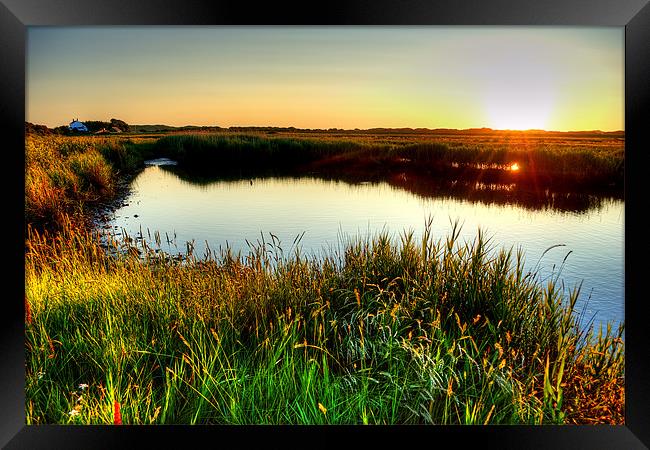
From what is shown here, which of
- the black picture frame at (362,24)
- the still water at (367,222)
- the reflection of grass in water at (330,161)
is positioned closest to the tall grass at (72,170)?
the reflection of grass in water at (330,161)

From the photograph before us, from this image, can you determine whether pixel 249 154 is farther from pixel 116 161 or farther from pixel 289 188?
pixel 116 161

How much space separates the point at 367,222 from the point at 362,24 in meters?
1.94

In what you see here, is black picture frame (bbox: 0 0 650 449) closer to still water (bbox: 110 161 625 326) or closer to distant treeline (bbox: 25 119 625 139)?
still water (bbox: 110 161 625 326)

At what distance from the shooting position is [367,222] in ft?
14.5

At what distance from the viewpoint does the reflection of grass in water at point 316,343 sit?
3.02 metres

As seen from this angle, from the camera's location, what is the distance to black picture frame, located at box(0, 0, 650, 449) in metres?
2.71

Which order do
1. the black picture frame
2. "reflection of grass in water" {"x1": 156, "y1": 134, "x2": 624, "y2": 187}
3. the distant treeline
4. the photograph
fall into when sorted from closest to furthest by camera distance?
1. the black picture frame
2. the photograph
3. the distant treeline
4. "reflection of grass in water" {"x1": 156, "y1": 134, "x2": 624, "y2": 187}

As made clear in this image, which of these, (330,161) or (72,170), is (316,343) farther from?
(72,170)

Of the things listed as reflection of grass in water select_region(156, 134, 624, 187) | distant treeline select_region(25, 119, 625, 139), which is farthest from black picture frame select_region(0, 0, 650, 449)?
reflection of grass in water select_region(156, 134, 624, 187)

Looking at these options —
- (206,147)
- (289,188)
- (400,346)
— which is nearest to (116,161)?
(206,147)

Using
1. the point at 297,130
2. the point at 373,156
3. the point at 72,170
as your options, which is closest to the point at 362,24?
the point at 297,130

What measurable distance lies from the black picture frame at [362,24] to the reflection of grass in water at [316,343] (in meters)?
0.15

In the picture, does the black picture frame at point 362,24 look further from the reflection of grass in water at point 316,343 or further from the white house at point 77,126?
the white house at point 77,126

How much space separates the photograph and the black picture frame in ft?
0.47
